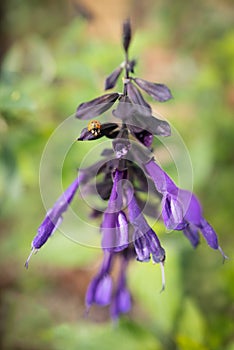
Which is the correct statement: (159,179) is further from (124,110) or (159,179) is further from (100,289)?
(100,289)

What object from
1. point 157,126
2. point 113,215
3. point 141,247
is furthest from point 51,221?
point 157,126

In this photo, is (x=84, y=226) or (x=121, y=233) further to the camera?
(x=84, y=226)

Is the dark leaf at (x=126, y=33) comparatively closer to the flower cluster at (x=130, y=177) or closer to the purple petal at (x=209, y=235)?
the flower cluster at (x=130, y=177)

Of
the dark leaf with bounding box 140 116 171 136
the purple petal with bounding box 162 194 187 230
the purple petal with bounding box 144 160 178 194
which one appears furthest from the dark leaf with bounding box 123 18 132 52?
the purple petal with bounding box 162 194 187 230

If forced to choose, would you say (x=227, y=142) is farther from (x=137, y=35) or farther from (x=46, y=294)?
(x=46, y=294)

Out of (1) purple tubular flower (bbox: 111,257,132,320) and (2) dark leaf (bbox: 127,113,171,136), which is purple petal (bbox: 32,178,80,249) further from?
(1) purple tubular flower (bbox: 111,257,132,320)

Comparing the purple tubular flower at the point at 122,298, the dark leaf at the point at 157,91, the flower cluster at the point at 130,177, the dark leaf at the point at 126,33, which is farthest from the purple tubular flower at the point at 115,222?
the purple tubular flower at the point at 122,298
